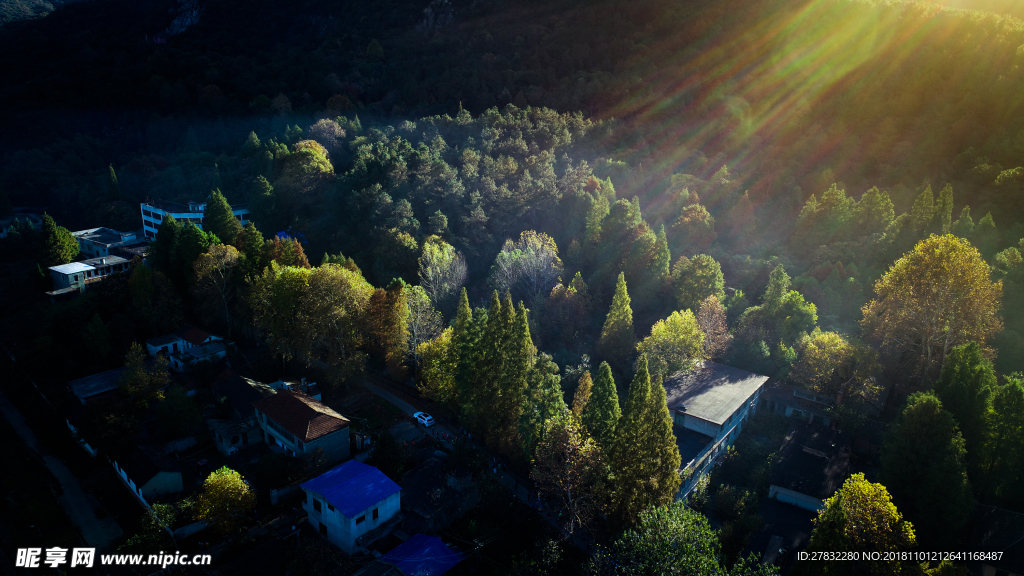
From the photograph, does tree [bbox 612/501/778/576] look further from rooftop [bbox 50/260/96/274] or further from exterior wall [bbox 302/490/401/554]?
rooftop [bbox 50/260/96/274]

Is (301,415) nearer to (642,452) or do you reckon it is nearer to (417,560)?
(417,560)

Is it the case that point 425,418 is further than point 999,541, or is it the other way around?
point 425,418

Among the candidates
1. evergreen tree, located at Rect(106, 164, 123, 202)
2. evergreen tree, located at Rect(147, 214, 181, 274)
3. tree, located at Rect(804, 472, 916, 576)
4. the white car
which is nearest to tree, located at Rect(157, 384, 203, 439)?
the white car

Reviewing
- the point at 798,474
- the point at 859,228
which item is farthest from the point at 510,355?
the point at 859,228

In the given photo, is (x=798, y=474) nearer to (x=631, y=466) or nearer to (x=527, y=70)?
(x=631, y=466)

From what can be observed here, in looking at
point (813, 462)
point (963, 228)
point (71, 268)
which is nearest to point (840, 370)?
point (813, 462)

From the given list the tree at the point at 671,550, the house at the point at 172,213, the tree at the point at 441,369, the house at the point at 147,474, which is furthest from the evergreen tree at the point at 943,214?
the house at the point at 172,213

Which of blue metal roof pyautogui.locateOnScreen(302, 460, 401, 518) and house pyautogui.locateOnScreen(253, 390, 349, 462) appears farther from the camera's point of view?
house pyautogui.locateOnScreen(253, 390, 349, 462)
